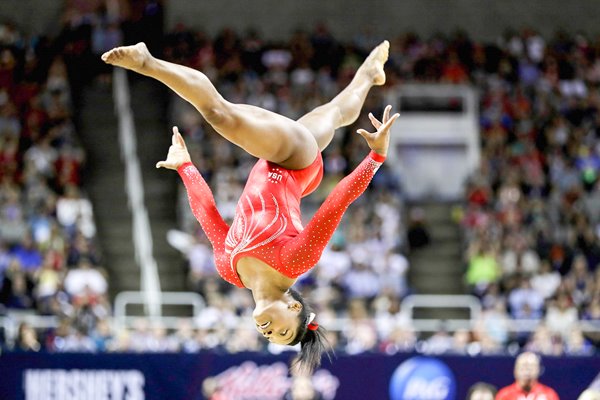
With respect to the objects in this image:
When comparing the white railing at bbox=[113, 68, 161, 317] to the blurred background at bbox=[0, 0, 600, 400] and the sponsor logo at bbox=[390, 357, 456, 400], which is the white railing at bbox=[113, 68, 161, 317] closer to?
the blurred background at bbox=[0, 0, 600, 400]

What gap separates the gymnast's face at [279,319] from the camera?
5270 millimetres

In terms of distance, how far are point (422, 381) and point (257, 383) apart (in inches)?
53.0

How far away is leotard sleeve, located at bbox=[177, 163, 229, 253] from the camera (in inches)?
229

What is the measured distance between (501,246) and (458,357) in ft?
14.9

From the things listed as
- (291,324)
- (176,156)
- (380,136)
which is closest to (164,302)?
(176,156)

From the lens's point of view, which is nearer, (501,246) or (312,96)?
(501,246)

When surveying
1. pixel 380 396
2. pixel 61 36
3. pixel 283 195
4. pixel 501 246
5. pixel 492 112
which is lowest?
pixel 380 396

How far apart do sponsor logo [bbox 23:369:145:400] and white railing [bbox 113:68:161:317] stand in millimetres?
2992

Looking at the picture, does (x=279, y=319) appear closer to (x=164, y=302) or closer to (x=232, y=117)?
(x=232, y=117)

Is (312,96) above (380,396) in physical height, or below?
above

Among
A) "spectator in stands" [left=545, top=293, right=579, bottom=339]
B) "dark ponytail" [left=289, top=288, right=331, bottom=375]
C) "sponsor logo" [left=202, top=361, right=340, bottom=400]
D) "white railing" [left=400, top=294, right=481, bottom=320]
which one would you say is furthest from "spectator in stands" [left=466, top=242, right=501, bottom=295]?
"dark ponytail" [left=289, top=288, right=331, bottom=375]

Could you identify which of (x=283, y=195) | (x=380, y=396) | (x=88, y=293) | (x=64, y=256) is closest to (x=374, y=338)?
(x=380, y=396)

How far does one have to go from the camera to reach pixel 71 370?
8820mm

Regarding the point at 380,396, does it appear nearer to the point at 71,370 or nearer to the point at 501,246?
the point at 71,370
